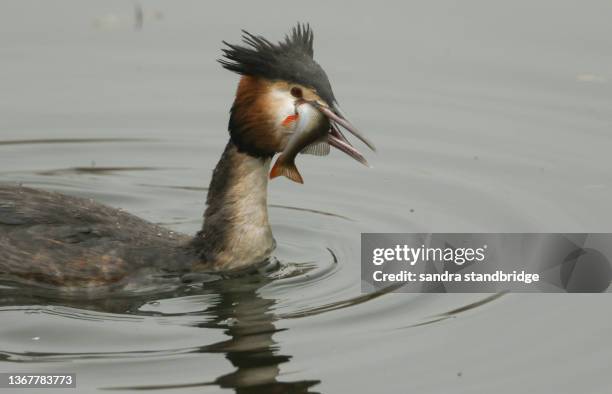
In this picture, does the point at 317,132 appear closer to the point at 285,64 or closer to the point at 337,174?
the point at 285,64

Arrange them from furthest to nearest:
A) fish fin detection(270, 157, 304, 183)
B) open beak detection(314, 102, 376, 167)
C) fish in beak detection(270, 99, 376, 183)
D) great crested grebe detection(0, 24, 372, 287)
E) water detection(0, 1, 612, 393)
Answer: fish fin detection(270, 157, 304, 183)
great crested grebe detection(0, 24, 372, 287)
fish in beak detection(270, 99, 376, 183)
open beak detection(314, 102, 376, 167)
water detection(0, 1, 612, 393)

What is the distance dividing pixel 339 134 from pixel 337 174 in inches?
117

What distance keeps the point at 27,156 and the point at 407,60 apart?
441 centimetres

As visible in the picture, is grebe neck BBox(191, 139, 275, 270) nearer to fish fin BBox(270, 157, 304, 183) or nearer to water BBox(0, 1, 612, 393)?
fish fin BBox(270, 157, 304, 183)

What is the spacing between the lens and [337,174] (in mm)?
12969

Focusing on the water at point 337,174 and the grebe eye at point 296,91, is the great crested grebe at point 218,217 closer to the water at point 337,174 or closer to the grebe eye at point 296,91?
the grebe eye at point 296,91

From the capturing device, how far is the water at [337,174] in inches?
344

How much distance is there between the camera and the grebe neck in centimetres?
1032

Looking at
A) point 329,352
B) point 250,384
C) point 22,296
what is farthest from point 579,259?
Result: point 22,296

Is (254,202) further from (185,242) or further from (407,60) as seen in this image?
(407,60)

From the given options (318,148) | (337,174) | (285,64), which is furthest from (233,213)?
(337,174)
